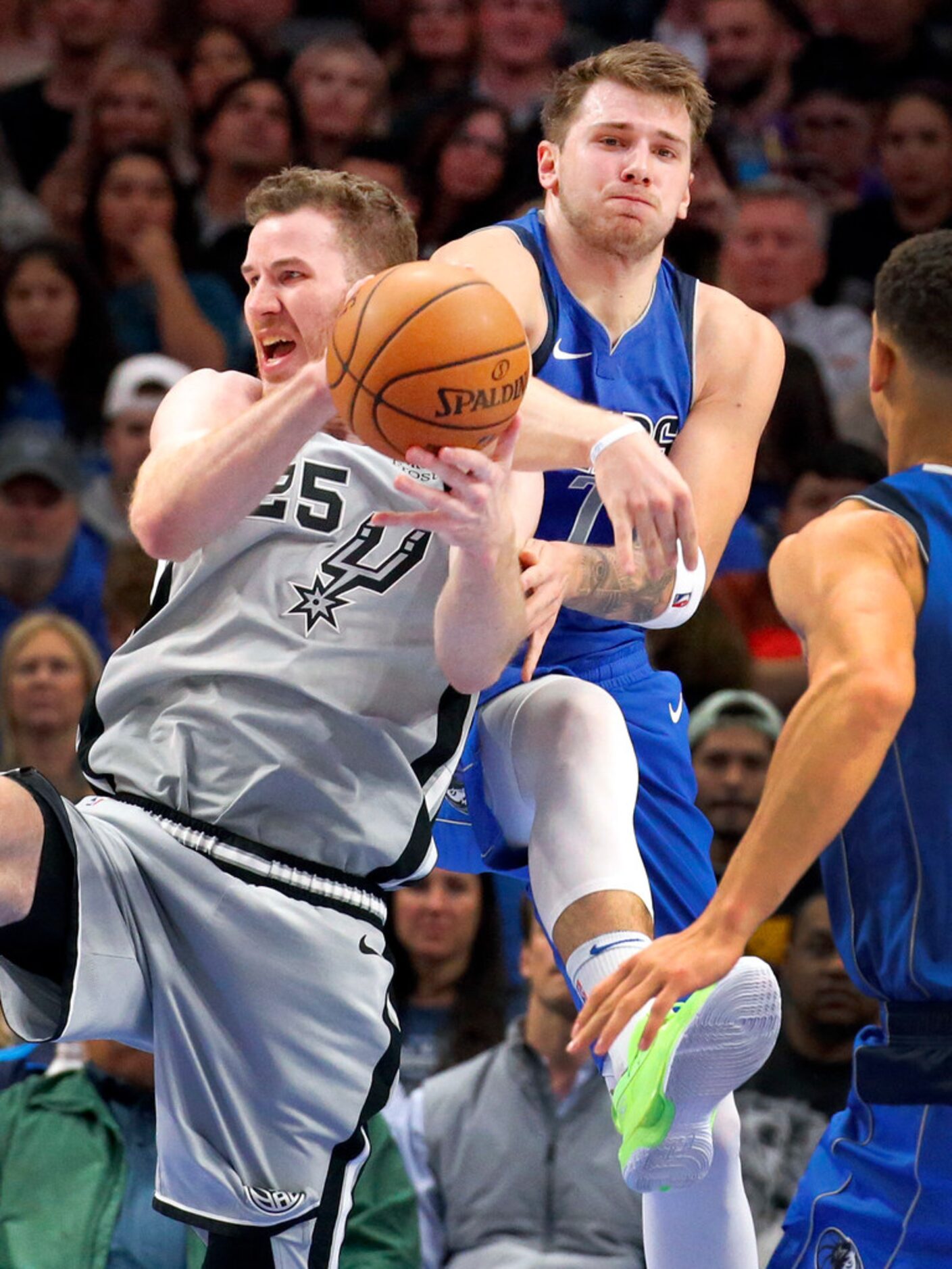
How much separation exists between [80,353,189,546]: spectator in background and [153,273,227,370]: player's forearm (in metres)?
0.38

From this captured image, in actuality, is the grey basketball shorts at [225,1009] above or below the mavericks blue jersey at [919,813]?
below

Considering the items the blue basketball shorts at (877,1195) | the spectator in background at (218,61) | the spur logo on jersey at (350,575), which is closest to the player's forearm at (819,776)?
the blue basketball shorts at (877,1195)

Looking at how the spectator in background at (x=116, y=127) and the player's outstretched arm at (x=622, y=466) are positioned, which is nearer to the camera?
the player's outstretched arm at (x=622, y=466)

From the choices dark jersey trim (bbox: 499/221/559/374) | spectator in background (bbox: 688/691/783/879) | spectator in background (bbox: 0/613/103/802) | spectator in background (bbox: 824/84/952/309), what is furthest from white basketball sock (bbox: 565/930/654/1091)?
spectator in background (bbox: 824/84/952/309)

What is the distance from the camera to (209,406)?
3764mm

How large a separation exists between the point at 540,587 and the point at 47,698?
3.29 m

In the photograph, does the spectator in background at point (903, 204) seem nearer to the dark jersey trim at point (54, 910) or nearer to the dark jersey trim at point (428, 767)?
the dark jersey trim at point (428, 767)

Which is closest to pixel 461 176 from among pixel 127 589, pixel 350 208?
pixel 127 589

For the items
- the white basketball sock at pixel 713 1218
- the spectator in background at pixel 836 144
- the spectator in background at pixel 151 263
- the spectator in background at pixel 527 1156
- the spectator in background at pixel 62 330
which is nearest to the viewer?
the white basketball sock at pixel 713 1218

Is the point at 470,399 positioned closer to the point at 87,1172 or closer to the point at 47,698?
the point at 87,1172

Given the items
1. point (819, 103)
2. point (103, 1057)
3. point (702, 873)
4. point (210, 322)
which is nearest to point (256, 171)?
point (210, 322)

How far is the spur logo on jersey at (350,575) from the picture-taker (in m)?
3.75

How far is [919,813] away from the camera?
3.26 m

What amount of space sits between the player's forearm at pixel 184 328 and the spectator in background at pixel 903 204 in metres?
2.84
